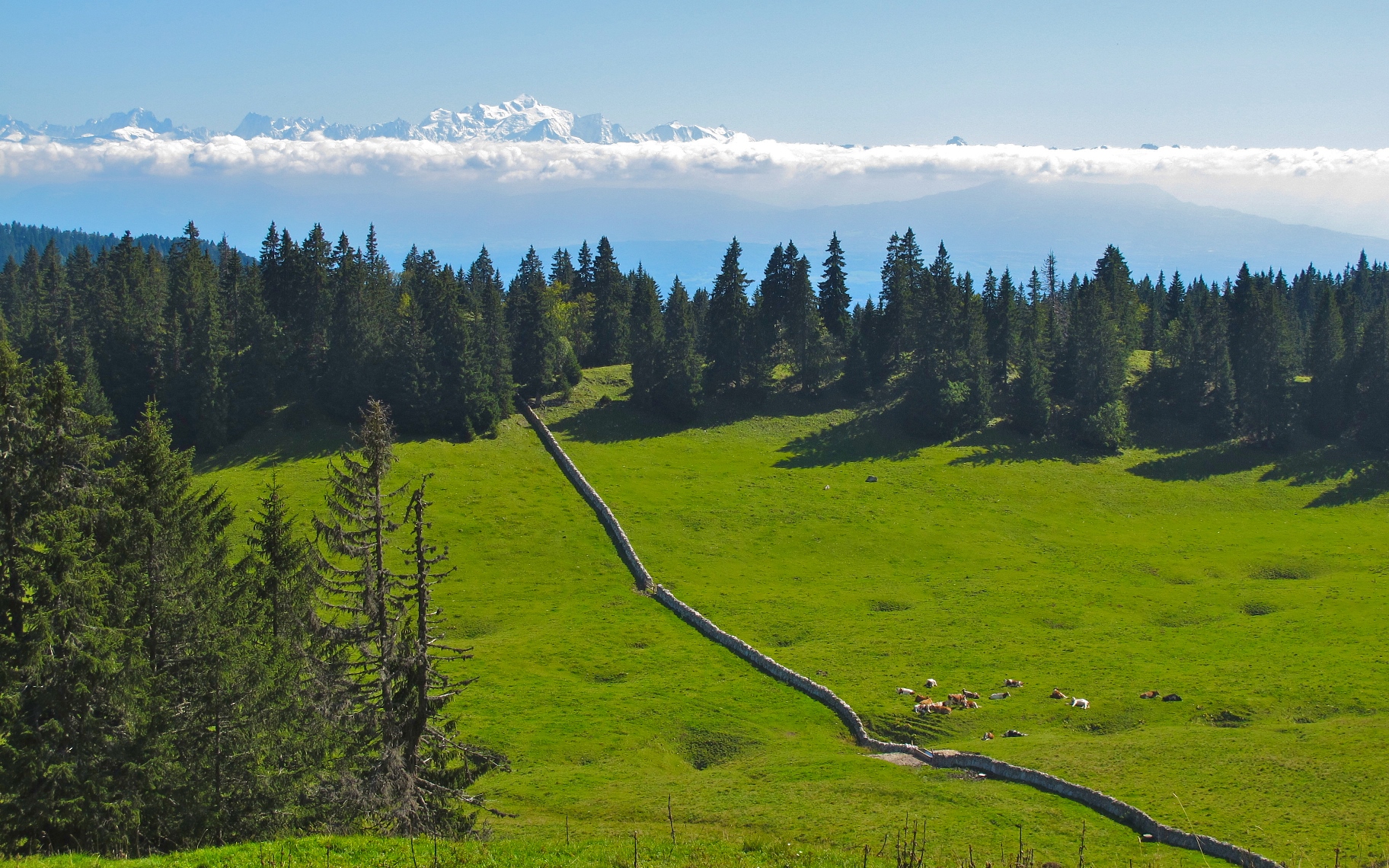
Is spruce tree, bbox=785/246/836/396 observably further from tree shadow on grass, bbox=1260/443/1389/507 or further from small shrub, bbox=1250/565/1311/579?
small shrub, bbox=1250/565/1311/579

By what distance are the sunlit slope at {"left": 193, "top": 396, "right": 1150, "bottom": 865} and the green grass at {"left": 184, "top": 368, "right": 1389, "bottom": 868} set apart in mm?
206

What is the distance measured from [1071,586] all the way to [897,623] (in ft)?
54.3

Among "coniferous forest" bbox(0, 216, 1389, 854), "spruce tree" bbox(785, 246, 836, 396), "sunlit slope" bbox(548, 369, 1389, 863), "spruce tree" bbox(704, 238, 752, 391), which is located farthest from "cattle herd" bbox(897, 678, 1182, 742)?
"spruce tree" bbox(785, 246, 836, 396)

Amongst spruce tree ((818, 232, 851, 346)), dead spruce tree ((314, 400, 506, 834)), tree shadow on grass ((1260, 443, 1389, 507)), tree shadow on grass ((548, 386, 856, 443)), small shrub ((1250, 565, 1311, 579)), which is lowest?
small shrub ((1250, 565, 1311, 579))

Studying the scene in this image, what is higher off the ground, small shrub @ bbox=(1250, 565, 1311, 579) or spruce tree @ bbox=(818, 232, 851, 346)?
spruce tree @ bbox=(818, 232, 851, 346)

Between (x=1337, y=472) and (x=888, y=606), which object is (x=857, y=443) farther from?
(x=1337, y=472)

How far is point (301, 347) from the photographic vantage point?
10850 centimetres

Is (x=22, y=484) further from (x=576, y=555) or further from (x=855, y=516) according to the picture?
(x=855, y=516)

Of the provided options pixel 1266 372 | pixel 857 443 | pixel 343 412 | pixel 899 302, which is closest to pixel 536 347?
pixel 343 412

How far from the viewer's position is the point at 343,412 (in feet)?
333

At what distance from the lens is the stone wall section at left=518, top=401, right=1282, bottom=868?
106ft

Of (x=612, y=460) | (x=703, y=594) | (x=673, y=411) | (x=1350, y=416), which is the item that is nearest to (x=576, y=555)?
(x=703, y=594)

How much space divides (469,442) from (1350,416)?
101m

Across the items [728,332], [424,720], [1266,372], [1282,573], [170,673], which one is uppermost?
[728,332]
